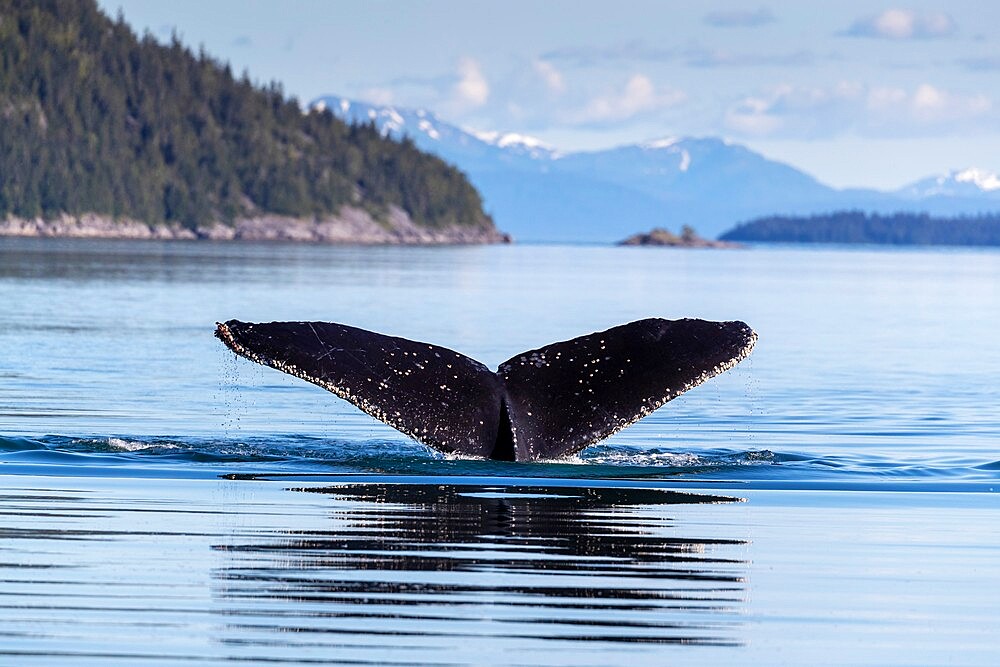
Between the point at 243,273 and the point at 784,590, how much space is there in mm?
68932

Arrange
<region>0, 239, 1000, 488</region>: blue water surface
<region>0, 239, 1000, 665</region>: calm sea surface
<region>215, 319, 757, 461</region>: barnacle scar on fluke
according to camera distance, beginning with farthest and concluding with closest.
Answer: <region>0, 239, 1000, 488</region>: blue water surface, <region>215, 319, 757, 461</region>: barnacle scar on fluke, <region>0, 239, 1000, 665</region>: calm sea surface

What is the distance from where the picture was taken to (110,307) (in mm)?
42531

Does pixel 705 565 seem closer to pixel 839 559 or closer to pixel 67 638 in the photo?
pixel 839 559

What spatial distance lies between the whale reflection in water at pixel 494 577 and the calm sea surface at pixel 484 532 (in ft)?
0.08

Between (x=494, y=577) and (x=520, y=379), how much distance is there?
268 cm

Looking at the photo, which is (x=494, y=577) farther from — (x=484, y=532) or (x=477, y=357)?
(x=477, y=357)

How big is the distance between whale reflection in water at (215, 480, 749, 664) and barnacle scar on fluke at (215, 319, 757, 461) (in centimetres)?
51

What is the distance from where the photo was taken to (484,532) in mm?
10719

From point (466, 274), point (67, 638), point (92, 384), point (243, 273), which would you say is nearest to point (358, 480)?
point (67, 638)

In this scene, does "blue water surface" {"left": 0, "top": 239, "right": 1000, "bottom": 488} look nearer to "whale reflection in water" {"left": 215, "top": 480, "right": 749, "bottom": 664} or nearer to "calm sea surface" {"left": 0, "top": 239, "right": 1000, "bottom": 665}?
"calm sea surface" {"left": 0, "top": 239, "right": 1000, "bottom": 665}

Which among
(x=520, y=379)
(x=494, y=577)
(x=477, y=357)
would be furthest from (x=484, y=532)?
(x=477, y=357)

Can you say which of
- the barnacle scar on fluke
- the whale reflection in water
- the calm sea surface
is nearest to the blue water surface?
the calm sea surface

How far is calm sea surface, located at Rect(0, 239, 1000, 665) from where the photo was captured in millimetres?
7969

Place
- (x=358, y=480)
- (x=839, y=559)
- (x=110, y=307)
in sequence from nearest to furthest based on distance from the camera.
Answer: (x=839, y=559) → (x=358, y=480) → (x=110, y=307)
